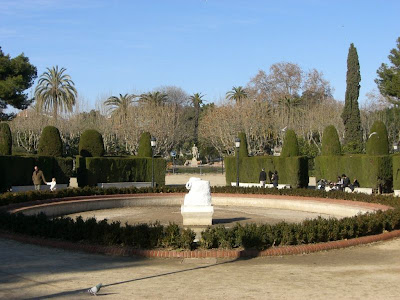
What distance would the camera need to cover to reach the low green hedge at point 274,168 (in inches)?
1224

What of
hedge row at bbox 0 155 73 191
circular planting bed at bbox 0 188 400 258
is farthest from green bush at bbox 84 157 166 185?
circular planting bed at bbox 0 188 400 258

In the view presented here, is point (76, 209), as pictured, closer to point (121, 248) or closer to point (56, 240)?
point (56, 240)

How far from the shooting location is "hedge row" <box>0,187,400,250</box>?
37.6ft

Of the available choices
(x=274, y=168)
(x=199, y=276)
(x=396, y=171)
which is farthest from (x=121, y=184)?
(x=199, y=276)

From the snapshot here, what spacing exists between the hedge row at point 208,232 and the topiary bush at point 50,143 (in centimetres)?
1885

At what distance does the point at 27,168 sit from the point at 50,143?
3.67m

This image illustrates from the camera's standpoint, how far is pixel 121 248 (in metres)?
11.3

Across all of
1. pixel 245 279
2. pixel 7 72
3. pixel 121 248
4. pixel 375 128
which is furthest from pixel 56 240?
pixel 7 72

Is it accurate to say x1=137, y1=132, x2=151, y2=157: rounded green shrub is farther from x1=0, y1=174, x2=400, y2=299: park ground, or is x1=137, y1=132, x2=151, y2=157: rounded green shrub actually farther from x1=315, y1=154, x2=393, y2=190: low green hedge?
x1=0, y1=174, x2=400, y2=299: park ground

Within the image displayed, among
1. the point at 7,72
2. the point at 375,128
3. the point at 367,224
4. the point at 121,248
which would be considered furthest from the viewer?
the point at 7,72

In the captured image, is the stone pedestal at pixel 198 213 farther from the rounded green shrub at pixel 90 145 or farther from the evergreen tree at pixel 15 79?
the evergreen tree at pixel 15 79

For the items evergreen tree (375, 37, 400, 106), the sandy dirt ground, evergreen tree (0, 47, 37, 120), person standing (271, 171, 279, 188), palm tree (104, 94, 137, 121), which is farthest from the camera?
palm tree (104, 94, 137, 121)

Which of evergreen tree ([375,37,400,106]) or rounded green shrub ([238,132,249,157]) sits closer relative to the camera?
rounded green shrub ([238,132,249,157])

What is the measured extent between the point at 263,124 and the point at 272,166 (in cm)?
3137
